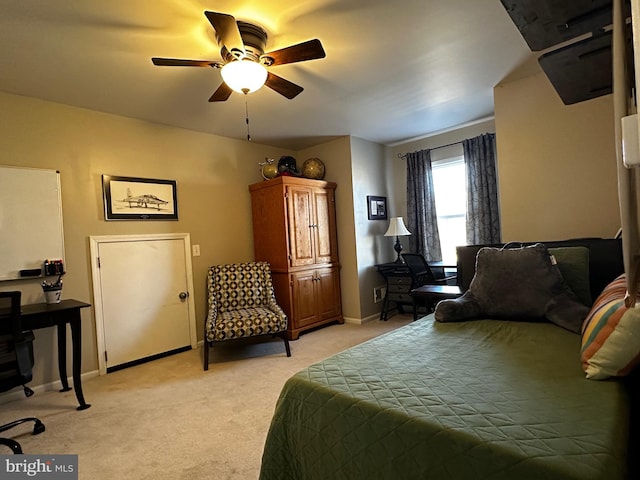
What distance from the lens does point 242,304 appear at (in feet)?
12.0

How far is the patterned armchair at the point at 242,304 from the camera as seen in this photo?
309 centimetres

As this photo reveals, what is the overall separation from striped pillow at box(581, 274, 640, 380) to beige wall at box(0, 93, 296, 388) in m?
3.51

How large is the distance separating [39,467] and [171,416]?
72 centimetres

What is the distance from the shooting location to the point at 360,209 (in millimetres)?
4438

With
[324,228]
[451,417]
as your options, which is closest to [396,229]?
[324,228]

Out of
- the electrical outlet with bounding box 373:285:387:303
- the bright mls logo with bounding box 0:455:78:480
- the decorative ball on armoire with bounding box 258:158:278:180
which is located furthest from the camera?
the electrical outlet with bounding box 373:285:387:303

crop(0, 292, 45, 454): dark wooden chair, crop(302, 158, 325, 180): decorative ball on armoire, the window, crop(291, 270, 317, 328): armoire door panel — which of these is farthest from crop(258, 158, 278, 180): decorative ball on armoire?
crop(0, 292, 45, 454): dark wooden chair

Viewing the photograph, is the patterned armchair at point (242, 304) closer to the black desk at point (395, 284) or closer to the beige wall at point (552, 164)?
the black desk at point (395, 284)

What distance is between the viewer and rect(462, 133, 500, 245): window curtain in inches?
156

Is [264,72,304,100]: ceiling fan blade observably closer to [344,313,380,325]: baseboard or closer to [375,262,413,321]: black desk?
[375,262,413,321]: black desk

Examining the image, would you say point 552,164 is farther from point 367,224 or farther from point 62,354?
point 62,354

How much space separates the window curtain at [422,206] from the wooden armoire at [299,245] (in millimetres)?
1210

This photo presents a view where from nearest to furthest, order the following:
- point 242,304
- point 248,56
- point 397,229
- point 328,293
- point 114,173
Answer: point 248,56
point 114,173
point 242,304
point 328,293
point 397,229

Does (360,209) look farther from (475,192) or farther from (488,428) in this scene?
(488,428)
